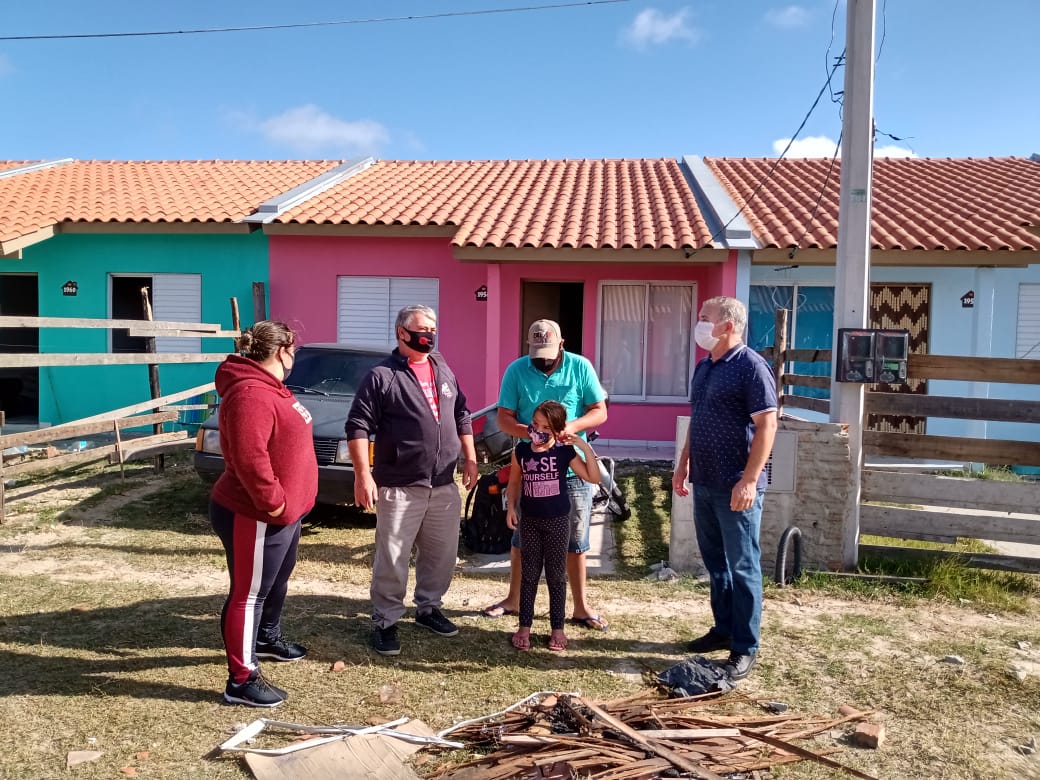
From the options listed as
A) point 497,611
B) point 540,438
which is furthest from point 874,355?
point 497,611

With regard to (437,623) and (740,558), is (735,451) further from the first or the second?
(437,623)

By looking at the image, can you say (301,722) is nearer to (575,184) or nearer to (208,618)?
(208,618)

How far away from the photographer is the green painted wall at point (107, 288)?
11672mm

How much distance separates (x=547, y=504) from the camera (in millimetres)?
4152

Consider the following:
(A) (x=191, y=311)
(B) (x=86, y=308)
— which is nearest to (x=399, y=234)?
(A) (x=191, y=311)

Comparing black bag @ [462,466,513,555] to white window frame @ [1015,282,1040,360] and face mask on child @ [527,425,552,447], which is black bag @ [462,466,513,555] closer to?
face mask on child @ [527,425,552,447]

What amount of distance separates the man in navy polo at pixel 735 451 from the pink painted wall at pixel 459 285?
699 cm

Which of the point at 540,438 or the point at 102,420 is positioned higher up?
the point at 540,438

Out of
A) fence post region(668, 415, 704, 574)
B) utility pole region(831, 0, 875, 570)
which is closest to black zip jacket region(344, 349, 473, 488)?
fence post region(668, 415, 704, 574)

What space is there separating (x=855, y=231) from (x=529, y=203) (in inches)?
280

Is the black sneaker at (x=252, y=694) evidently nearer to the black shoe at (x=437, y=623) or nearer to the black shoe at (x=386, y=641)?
the black shoe at (x=386, y=641)

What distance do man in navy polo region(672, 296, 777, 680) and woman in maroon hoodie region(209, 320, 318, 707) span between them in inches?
77.9

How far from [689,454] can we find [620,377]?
7.28m

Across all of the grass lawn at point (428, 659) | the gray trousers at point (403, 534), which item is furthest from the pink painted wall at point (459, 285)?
the gray trousers at point (403, 534)
